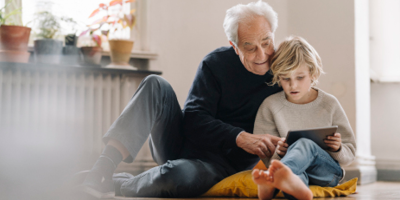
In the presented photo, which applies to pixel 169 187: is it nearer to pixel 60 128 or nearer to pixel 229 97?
pixel 229 97

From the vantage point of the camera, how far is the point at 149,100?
4.54 feet

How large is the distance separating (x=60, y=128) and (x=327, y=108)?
1.49 m

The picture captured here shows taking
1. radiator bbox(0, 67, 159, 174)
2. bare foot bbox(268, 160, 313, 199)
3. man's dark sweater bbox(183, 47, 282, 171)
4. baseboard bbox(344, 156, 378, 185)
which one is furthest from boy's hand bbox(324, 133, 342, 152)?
radiator bbox(0, 67, 159, 174)

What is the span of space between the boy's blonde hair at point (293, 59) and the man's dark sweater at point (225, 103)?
0.13 m

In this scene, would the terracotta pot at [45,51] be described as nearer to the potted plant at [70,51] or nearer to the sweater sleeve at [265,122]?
the potted plant at [70,51]

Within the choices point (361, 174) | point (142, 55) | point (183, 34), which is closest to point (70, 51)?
point (142, 55)

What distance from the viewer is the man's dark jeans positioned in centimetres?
131

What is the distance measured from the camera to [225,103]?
1538 mm

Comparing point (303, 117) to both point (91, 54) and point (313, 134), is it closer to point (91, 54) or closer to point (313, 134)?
point (313, 134)

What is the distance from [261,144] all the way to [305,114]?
24 cm

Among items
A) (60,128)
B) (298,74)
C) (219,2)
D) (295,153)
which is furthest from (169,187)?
(219,2)

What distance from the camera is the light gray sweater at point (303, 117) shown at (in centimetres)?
137

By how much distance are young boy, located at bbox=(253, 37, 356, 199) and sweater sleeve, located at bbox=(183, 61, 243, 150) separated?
0.44 ft

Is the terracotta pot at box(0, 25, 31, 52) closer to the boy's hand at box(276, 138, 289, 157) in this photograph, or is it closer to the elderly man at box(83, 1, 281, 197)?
the elderly man at box(83, 1, 281, 197)
